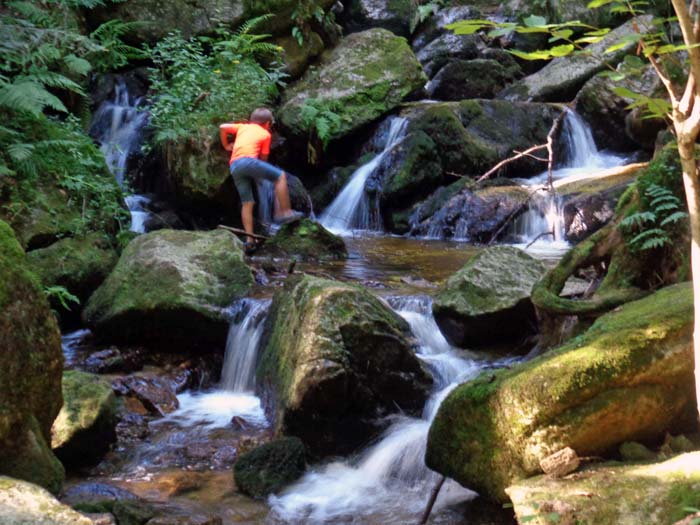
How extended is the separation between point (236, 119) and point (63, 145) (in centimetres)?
322

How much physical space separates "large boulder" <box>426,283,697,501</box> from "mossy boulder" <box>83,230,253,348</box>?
358cm

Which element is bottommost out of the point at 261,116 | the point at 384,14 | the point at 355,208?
the point at 355,208

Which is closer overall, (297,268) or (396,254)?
→ (297,268)

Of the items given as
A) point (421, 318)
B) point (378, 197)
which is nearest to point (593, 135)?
point (378, 197)

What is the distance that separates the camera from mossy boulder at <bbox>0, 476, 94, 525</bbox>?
273cm

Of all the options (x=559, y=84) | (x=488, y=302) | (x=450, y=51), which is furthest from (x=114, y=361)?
(x=450, y=51)

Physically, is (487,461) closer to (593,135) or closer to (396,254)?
(396,254)

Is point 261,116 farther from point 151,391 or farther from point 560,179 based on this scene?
point 560,179

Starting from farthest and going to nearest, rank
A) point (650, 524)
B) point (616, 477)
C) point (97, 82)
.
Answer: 1. point (97, 82)
2. point (616, 477)
3. point (650, 524)

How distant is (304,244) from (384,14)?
14.3 metres

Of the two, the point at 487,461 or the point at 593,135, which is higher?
the point at 593,135

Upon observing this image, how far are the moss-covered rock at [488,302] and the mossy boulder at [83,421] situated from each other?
9.26 ft

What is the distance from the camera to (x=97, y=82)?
12.7m

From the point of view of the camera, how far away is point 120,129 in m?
12.2
